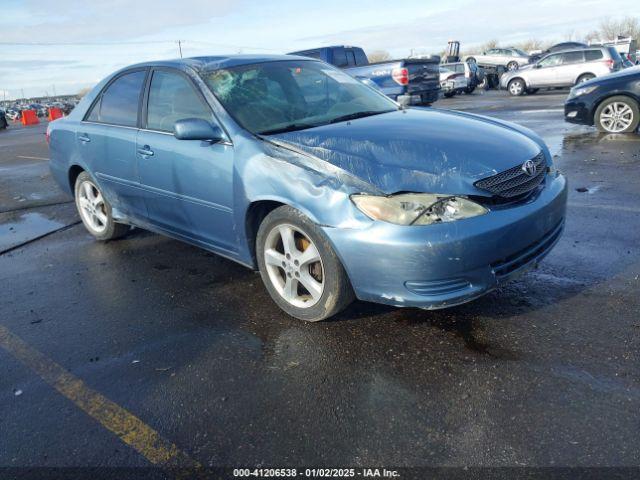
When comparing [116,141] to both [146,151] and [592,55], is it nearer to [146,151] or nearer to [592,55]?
[146,151]

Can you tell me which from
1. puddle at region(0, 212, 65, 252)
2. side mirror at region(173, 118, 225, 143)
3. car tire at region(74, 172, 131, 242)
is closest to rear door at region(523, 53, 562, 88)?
puddle at region(0, 212, 65, 252)

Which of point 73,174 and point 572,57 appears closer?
point 73,174

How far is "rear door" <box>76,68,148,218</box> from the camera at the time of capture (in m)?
4.43

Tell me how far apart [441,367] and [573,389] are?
0.62 metres

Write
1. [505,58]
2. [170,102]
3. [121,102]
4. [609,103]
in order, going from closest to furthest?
[170,102]
[121,102]
[609,103]
[505,58]

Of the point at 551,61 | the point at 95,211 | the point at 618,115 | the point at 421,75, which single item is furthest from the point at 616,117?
the point at 551,61

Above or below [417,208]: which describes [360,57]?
above

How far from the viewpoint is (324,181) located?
2.96 m

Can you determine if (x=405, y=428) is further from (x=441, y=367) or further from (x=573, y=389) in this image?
(x=573, y=389)

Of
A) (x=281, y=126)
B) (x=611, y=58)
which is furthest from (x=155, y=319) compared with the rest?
(x=611, y=58)

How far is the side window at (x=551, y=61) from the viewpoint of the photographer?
68.8ft

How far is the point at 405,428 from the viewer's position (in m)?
2.36

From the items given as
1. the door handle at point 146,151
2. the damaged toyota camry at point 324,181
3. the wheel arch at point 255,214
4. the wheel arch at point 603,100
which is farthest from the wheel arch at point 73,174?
the wheel arch at point 603,100

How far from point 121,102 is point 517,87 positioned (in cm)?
2054
